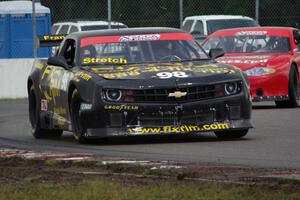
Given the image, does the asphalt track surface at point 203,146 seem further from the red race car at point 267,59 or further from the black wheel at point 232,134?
the red race car at point 267,59

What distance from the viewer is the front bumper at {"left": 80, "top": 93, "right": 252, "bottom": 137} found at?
525 inches

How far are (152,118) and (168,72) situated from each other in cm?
64

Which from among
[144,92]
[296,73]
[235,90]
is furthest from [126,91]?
[296,73]

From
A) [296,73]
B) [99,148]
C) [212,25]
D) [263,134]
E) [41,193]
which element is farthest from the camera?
[212,25]

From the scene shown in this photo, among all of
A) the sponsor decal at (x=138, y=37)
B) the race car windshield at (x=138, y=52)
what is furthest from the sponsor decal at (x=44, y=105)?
the sponsor decal at (x=138, y=37)

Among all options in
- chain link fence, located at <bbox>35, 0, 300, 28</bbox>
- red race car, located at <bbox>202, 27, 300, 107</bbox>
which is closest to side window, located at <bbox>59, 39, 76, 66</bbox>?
red race car, located at <bbox>202, 27, 300, 107</bbox>

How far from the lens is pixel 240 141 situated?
13.9 m

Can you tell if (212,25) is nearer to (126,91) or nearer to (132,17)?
(132,17)

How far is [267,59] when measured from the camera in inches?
810

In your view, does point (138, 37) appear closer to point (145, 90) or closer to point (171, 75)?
point (171, 75)

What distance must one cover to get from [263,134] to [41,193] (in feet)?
21.3

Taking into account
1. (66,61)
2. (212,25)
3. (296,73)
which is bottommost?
(212,25)

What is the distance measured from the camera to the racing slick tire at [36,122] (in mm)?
15789

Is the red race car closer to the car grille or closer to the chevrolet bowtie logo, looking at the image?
the car grille
